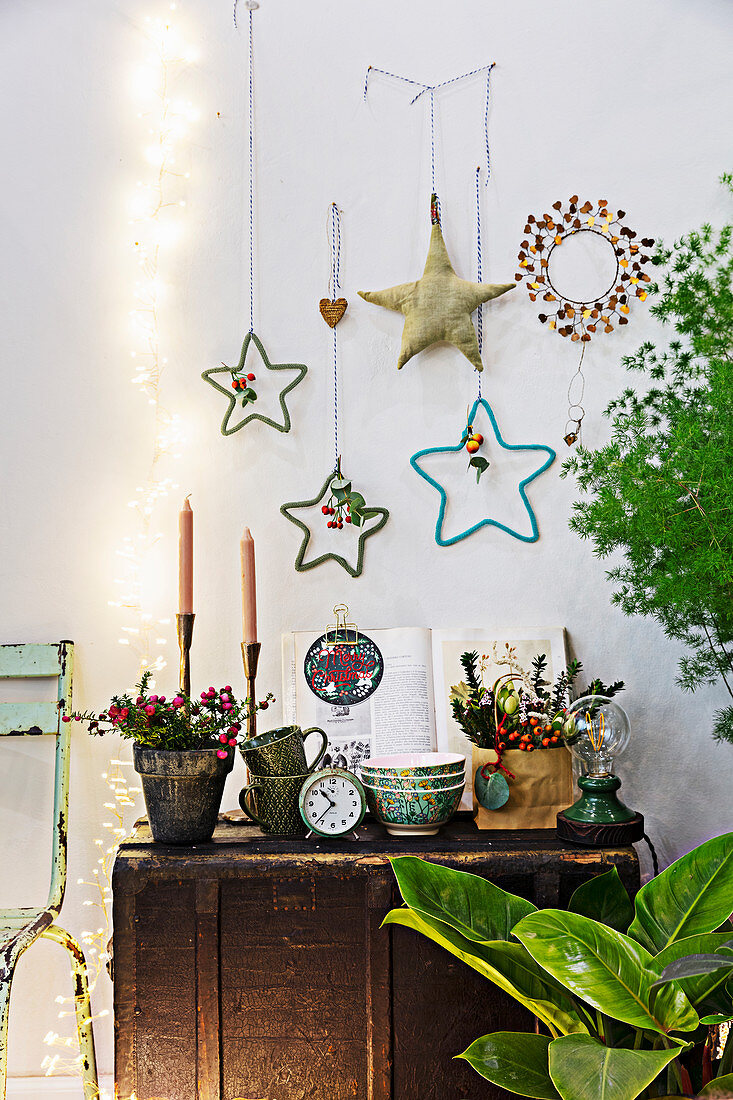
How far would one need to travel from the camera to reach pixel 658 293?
1.81 m

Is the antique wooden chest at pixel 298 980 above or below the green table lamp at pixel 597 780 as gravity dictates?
below

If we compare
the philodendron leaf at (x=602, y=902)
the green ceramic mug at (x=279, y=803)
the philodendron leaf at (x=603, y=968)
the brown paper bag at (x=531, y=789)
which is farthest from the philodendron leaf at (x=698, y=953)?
the green ceramic mug at (x=279, y=803)

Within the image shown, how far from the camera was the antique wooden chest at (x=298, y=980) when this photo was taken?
1362 millimetres

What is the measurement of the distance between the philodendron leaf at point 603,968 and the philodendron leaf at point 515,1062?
0.64 feet

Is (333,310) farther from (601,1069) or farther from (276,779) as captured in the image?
(601,1069)

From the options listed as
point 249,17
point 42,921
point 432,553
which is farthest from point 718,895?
point 249,17

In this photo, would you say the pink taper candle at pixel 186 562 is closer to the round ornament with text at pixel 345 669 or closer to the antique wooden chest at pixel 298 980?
the round ornament with text at pixel 345 669

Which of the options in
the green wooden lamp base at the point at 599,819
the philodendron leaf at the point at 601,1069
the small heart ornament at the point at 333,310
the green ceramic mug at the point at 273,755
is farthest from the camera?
the small heart ornament at the point at 333,310

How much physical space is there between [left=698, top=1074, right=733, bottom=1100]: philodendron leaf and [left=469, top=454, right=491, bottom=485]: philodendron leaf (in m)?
1.14

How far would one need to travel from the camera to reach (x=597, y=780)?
55.7 inches

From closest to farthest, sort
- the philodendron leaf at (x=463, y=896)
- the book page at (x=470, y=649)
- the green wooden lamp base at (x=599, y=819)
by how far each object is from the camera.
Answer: the philodendron leaf at (x=463, y=896) → the green wooden lamp base at (x=599, y=819) → the book page at (x=470, y=649)

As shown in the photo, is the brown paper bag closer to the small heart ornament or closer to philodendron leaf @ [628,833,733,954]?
philodendron leaf @ [628,833,733,954]

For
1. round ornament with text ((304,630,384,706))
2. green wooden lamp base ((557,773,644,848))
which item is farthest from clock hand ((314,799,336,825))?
green wooden lamp base ((557,773,644,848))

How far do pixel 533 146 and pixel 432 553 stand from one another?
0.94m
